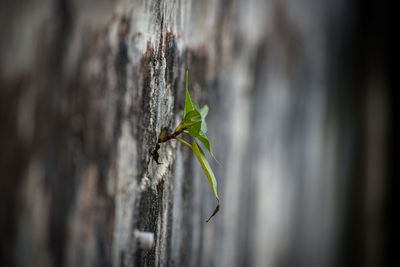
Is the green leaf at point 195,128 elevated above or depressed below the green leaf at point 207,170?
above

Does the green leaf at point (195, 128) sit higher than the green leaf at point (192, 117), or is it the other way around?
the green leaf at point (192, 117)

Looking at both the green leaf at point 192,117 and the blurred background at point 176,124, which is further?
the green leaf at point 192,117

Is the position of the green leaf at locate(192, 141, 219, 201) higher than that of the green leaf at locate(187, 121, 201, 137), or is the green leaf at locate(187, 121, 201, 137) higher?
the green leaf at locate(187, 121, 201, 137)

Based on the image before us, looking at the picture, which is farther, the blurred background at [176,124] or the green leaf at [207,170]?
the green leaf at [207,170]

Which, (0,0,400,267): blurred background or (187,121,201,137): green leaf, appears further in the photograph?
(187,121,201,137): green leaf

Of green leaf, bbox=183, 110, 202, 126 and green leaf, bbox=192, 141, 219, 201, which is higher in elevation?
green leaf, bbox=183, 110, 202, 126

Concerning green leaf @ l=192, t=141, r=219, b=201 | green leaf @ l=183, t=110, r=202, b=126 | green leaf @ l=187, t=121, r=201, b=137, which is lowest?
green leaf @ l=192, t=141, r=219, b=201

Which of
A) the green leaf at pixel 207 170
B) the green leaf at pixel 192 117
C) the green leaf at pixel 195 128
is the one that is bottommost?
the green leaf at pixel 207 170

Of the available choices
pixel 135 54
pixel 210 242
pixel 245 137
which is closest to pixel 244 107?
pixel 245 137
